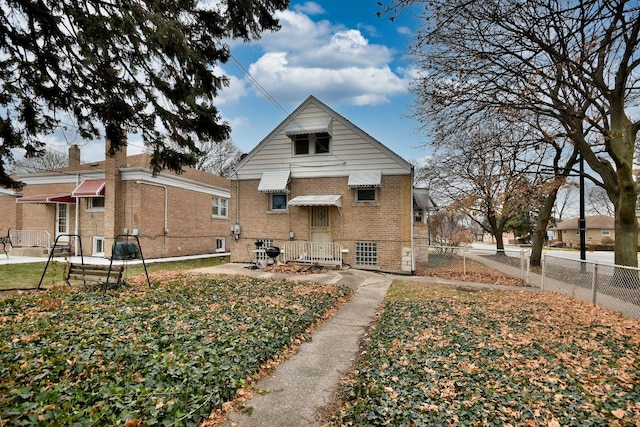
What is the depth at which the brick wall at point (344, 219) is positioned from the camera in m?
14.0

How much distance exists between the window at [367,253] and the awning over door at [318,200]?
2.22m

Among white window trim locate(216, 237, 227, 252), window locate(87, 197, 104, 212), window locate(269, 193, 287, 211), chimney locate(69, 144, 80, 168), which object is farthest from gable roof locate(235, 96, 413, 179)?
chimney locate(69, 144, 80, 168)

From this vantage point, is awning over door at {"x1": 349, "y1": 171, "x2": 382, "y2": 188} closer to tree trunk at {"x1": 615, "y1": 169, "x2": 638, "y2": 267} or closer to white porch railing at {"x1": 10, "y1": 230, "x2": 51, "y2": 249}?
tree trunk at {"x1": 615, "y1": 169, "x2": 638, "y2": 267}

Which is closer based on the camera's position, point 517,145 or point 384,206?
point 517,145

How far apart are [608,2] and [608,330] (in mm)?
6423

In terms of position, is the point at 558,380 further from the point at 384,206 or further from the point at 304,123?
the point at 304,123

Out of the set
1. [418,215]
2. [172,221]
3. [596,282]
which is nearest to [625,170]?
[596,282]

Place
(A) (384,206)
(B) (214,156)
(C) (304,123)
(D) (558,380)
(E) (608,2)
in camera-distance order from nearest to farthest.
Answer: (D) (558,380), (E) (608,2), (A) (384,206), (C) (304,123), (B) (214,156)

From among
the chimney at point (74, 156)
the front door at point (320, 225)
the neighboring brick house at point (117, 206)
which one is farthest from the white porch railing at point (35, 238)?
the front door at point (320, 225)

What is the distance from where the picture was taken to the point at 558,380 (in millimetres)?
4043

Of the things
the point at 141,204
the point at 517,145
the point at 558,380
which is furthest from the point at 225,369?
the point at 141,204

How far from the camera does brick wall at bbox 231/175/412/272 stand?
1398 centimetres

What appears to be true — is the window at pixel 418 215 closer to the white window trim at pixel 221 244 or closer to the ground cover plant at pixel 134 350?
the white window trim at pixel 221 244

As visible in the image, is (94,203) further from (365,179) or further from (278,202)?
(365,179)
